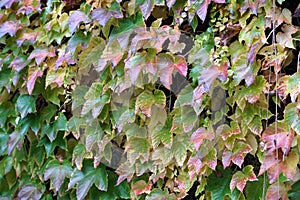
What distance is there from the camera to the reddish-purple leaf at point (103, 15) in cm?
140

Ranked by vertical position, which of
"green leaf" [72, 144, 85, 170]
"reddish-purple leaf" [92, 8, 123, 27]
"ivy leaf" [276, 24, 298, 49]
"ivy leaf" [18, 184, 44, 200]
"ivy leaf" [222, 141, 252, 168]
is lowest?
"ivy leaf" [18, 184, 44, 200]

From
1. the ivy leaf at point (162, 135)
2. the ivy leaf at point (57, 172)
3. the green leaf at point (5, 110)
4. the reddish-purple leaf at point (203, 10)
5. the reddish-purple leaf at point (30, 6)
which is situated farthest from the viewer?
the green leaf at point (5, 110)

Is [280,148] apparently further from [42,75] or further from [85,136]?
[42,75]

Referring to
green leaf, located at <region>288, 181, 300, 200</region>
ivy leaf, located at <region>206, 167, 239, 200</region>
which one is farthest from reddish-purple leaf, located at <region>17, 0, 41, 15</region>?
green leaf, located at <region>288, 181, 300, 200</region>

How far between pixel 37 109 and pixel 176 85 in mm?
672

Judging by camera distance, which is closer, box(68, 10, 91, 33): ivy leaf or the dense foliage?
the dense foliage

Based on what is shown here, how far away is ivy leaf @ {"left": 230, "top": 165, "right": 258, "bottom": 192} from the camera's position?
1.25 metres

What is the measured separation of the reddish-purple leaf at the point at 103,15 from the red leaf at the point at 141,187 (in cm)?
58

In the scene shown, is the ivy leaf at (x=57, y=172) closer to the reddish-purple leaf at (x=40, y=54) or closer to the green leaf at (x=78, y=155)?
the green leaf at (x=78, y=155)

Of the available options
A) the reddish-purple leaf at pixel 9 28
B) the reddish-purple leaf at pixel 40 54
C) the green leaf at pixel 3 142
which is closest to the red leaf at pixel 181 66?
the reddish-purple leaf at pixel 40 54

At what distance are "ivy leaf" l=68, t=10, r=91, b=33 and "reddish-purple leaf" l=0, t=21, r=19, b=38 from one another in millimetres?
386

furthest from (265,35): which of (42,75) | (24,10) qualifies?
(24,10)

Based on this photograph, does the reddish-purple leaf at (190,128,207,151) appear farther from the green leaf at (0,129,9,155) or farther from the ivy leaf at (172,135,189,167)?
the green leaf at (0,129,9,155)

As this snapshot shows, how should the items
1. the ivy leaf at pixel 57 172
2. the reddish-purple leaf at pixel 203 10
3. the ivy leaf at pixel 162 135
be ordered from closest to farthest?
the reddish-purple leaf at pixel 203 10
the ivy leaf at pixel 162 135
the ivy leaf at pixel 57 172
